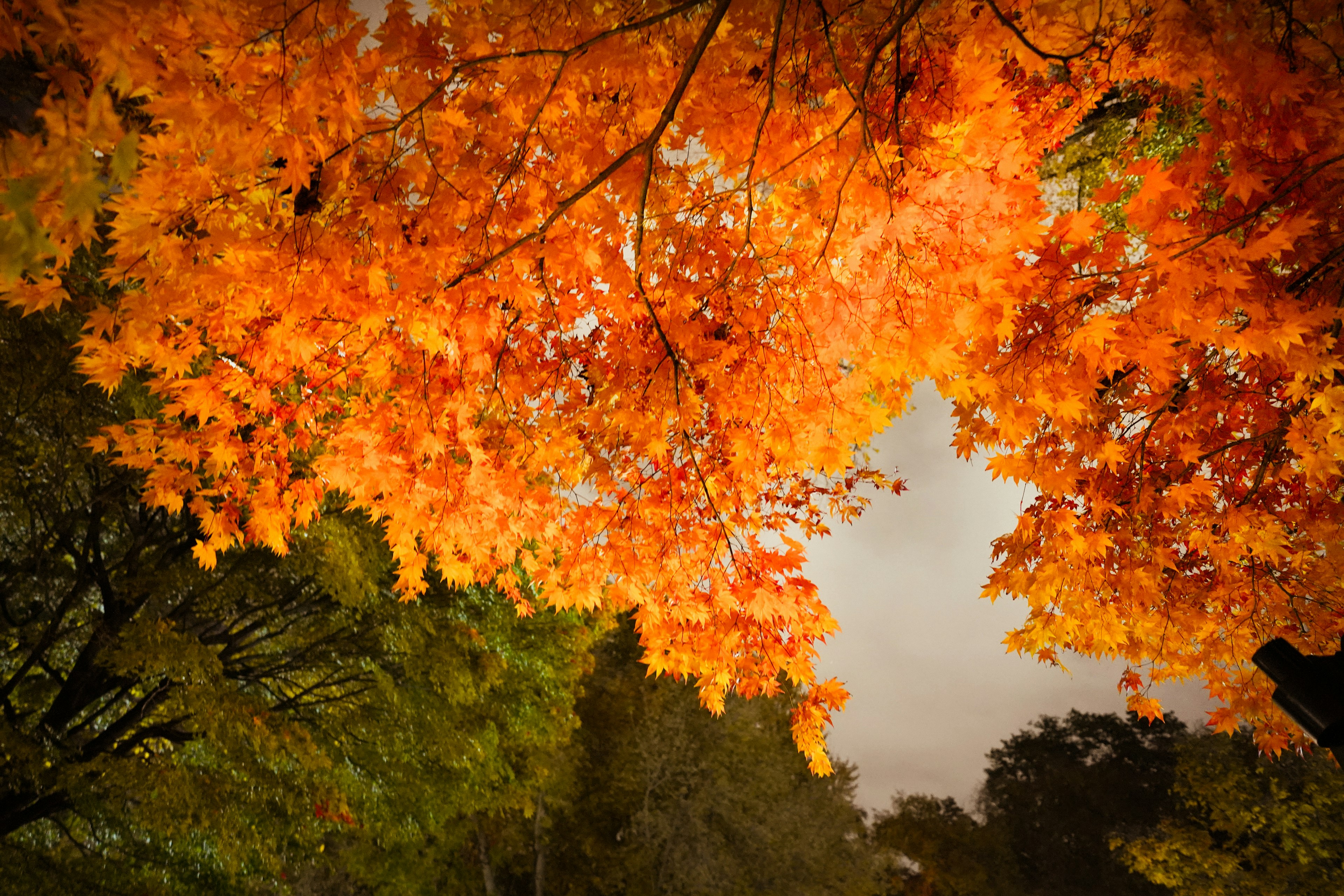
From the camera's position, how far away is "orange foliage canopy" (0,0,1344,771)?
2518mm

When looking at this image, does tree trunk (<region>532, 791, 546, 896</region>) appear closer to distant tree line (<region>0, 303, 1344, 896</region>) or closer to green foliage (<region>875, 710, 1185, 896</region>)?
distant tree line (<region>0, 303, 1344, 896</region>)

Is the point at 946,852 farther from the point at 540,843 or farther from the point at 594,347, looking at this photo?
the point at 594,347

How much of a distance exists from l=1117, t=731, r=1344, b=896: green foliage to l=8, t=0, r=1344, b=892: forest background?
34.5 feet

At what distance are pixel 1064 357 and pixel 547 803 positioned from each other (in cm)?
1665

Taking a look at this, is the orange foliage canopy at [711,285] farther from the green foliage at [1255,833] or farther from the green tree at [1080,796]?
the green tree at [1080,796]

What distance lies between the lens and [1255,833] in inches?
554

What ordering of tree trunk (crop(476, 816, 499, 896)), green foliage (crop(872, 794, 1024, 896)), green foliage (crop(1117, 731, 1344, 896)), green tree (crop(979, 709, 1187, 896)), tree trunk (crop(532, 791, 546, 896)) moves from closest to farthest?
1. green foliage (crop(1117, 731, 1344, 896))
2. tree trunk (crop(532, 791, 546, 896))
3. tree trunk (crop(476, 816, 499, 896))
4. green tree (crop(979, 709, 1187, 896))
5. green foliage (crop(872, 794, 1024, 896))

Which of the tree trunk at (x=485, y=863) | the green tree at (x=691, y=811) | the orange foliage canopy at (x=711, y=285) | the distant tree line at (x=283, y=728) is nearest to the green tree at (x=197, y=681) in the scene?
the distant tree line at (x=283, y=728)

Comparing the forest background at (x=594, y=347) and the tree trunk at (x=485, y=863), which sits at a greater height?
the forest background at (x=594, y=347)

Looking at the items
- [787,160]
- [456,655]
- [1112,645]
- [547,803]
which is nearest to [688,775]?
[547,803]

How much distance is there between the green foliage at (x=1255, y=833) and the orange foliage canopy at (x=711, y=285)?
428 inches

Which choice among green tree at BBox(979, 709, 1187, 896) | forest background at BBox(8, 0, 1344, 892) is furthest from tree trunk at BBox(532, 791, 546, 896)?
green tree at BBox(979, 709, 1187, 896)

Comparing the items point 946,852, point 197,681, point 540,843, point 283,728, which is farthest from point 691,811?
point 946,852

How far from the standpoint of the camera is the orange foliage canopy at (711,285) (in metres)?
2.52
